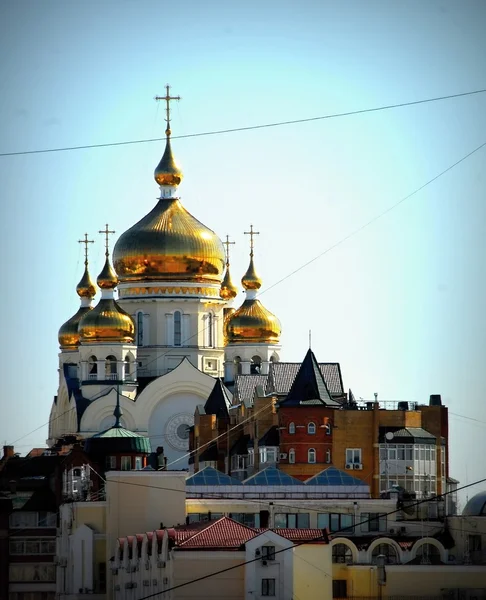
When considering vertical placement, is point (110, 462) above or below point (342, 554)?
above

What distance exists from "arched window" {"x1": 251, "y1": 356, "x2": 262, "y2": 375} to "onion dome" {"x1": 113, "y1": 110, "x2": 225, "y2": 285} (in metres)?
3.36

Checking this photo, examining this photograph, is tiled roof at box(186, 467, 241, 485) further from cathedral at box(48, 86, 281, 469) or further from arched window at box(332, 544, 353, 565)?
cathedral at box(48, 86, 281, 469)

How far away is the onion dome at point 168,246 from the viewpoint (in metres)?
98.9

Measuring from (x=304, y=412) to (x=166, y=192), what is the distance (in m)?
20.1

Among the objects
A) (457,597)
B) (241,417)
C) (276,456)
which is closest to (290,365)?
(241,417)

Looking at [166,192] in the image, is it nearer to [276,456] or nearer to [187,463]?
[187,463]

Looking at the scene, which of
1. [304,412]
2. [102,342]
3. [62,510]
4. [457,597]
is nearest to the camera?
[457,597]

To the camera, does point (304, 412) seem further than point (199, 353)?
No

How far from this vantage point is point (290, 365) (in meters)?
92.1

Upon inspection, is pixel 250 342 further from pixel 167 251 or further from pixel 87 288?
pixel 87 288

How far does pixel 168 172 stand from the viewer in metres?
99.4

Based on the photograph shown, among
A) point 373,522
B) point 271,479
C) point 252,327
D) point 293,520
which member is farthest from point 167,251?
point 373,522

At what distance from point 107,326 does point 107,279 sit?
247 cm

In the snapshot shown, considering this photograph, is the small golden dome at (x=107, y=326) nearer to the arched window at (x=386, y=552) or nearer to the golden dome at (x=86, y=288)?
the golden dome at (x=86, y=288)
